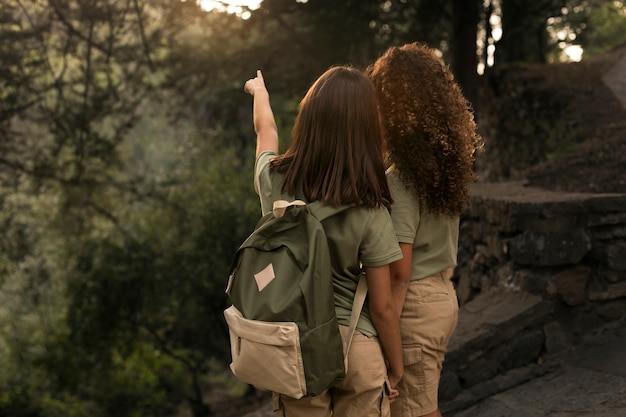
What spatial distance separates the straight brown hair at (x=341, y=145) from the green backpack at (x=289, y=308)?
78 millimetres

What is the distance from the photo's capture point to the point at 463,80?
916 centimetres

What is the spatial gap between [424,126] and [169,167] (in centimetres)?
1514

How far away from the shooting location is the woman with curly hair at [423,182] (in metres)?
2.51

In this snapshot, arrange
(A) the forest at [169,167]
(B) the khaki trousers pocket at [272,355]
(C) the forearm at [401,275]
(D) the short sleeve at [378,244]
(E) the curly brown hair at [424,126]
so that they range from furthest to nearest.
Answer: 1. (A) the forest at [169,167]
2. (E) the curly brown hair at [424,126]
3. (C) the forearm at [401,275]
4. (D) the short sleeve at [378,244]
5. (B) the khaki trousers pocket at [272,355]

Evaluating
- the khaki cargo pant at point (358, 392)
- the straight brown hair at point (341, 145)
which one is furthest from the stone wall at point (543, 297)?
the straight brown hair at point (341, 145)

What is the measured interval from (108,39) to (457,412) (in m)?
6.56

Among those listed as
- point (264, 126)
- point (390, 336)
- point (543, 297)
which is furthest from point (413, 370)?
point (543, 297)

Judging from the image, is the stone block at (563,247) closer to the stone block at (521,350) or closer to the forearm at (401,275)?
the stone block at (521,350)

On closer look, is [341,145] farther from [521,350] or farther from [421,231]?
[521,350]

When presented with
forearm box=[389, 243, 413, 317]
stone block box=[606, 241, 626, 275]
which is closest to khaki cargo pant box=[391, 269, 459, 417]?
forearm box=[389, 243, 413, 317]

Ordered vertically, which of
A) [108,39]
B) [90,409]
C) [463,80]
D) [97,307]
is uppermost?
[108,39]

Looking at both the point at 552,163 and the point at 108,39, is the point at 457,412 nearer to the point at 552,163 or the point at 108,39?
the point at 552,163

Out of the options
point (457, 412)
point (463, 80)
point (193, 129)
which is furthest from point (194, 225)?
point (457, 412)

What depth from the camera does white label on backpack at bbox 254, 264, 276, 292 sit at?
7.02ft
